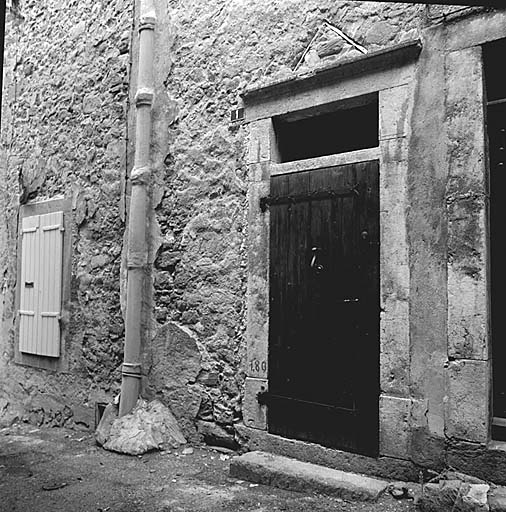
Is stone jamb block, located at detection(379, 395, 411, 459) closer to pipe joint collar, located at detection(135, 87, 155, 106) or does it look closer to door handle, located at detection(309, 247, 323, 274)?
door handle, located at detection(309, 247, 323, 274)

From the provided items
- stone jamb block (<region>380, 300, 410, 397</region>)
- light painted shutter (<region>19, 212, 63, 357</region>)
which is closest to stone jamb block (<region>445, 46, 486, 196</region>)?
stone jamb block (<region>380, 300, 410, 397</region>)

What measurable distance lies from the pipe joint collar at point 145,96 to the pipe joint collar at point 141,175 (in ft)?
1.92

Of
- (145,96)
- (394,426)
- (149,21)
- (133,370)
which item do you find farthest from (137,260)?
(394,426)

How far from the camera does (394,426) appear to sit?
3709mm

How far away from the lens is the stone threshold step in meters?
3.55

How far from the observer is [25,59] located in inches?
276

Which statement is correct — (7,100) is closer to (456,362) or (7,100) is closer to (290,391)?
(290,391)

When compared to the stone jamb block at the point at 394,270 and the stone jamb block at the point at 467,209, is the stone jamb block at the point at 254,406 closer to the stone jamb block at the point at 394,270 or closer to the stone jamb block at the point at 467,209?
the stone jamb block at the point at 394,270

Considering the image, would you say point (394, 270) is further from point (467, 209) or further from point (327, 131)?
point (327, 131)

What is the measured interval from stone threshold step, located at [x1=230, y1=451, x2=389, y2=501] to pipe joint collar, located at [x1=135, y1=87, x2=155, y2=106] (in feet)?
10.2

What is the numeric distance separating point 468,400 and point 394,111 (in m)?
1.81

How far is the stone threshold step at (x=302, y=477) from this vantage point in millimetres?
3549

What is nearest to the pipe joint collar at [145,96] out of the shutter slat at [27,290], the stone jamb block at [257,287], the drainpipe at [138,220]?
the drainpipe at [138,220]

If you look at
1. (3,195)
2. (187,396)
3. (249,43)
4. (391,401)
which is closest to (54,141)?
(3,195)
